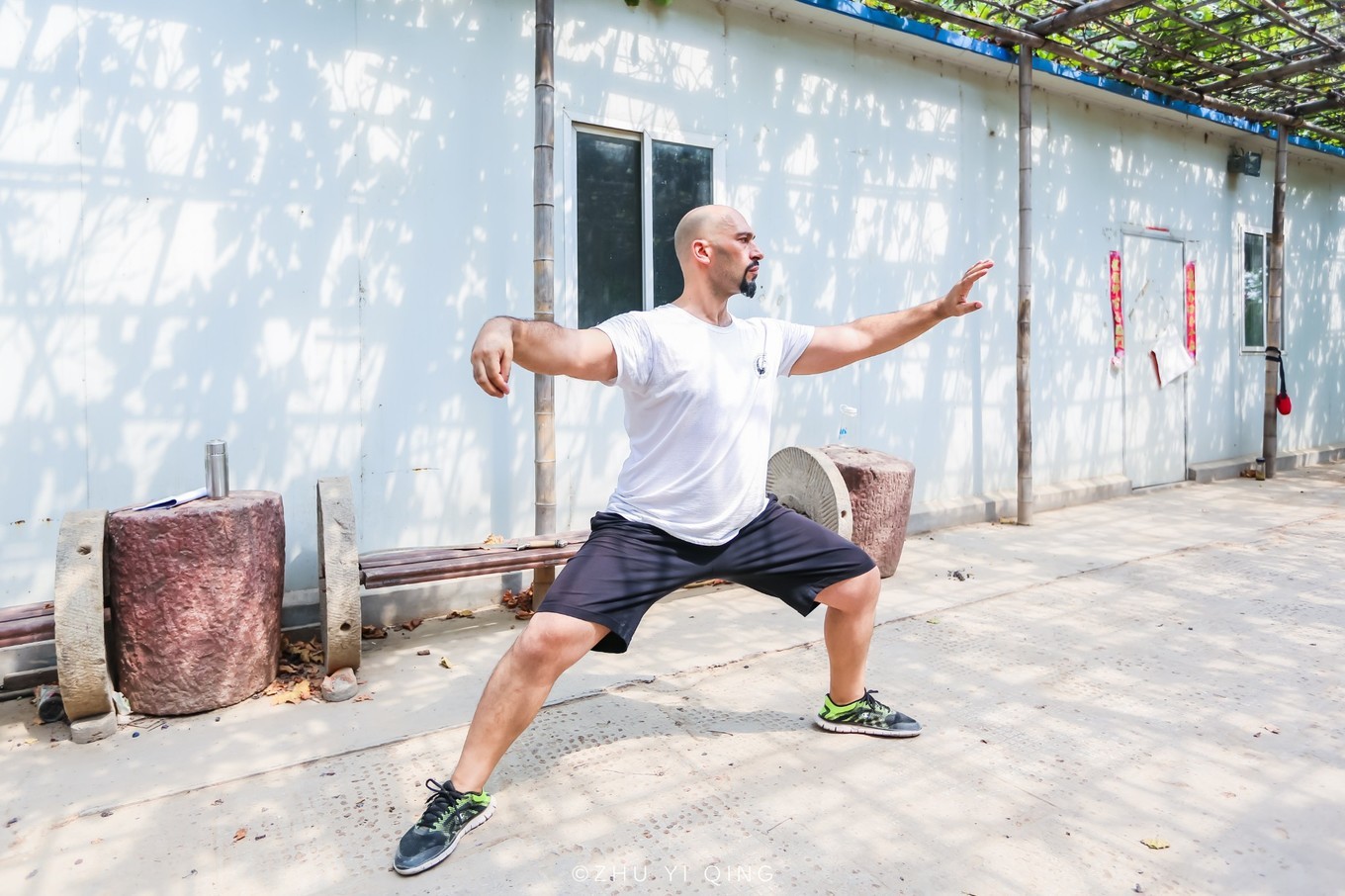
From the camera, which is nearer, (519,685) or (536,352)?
(536,352)

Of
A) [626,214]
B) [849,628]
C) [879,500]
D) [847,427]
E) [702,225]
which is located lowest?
[849,628]

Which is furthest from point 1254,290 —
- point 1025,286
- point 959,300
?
point 959,300

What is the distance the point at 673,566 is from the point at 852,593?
26.8 inches

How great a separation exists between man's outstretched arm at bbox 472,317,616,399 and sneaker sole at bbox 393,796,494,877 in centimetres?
129

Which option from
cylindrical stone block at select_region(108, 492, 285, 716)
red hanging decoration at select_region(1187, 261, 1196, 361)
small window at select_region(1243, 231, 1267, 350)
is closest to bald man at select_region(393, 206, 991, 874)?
cylindrical stone block at select_region(108, 492, 285, 716)

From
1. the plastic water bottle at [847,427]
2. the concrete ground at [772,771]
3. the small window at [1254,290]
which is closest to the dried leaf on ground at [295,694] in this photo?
the concrete ground at [772,771]

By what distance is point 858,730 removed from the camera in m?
3.25

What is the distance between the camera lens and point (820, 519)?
498cm

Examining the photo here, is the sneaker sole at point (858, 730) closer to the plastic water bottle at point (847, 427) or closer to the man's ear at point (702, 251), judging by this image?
the man's ear at point (702, 251)

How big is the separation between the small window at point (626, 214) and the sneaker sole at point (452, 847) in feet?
11.2

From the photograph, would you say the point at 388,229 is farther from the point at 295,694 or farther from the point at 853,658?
the point at 853,658

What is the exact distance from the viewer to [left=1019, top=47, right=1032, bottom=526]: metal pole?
720 centimetres

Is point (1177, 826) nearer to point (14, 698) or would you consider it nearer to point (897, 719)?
point (897, 719)

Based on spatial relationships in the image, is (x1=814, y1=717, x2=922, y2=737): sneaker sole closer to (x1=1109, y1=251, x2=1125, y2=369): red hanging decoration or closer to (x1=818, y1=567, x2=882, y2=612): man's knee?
(x1=818, y1=567, x2=882, y2=612): man's knee
